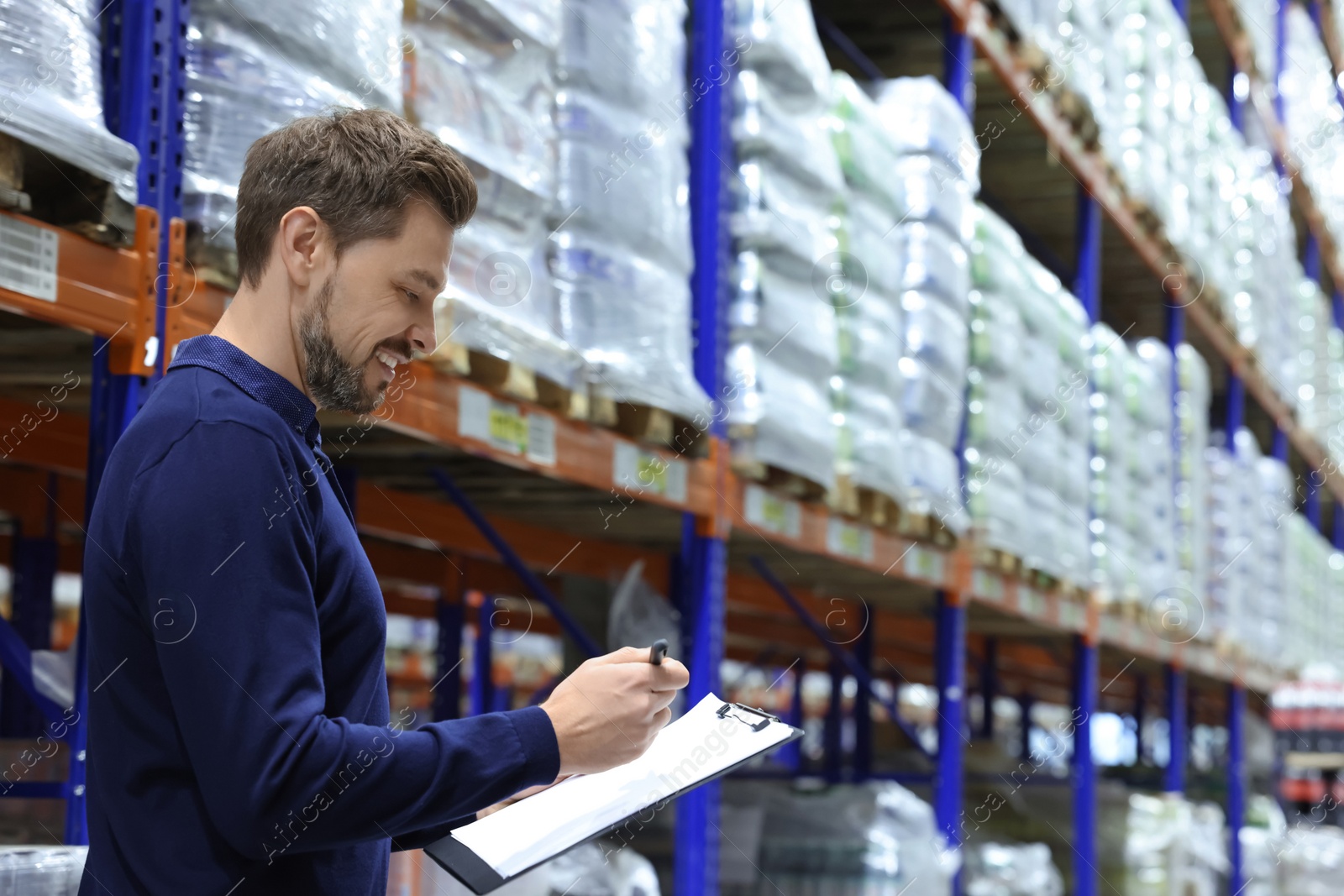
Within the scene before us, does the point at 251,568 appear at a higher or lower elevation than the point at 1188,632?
lower

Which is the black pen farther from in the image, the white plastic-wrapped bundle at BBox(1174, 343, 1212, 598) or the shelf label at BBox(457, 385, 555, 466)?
the white plastic-wrapped bundle at BBox(1174, 343, 1212, 598)

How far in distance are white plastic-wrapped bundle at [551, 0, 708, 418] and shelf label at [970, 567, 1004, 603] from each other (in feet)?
8.94

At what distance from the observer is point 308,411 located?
1504 millimetres

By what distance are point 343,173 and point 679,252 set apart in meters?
2.33

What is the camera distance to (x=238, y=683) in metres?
1.26

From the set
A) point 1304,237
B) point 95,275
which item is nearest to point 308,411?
point 95,275

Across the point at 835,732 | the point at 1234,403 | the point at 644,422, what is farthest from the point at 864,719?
the point at 1234,403

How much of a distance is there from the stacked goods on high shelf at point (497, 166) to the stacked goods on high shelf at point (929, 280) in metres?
2.08

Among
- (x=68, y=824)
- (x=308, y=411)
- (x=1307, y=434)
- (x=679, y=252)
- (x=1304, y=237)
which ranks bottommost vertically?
(x=68, y=824)

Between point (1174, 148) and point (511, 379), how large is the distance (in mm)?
6242

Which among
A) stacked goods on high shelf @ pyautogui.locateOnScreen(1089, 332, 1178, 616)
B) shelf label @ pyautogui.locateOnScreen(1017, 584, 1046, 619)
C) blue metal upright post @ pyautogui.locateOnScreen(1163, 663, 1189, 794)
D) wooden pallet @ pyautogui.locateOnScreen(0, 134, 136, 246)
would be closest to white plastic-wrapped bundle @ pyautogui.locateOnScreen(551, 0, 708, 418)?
wooden pallet @ pyautogui.locateOnScreen(0, 134, 136, 246)

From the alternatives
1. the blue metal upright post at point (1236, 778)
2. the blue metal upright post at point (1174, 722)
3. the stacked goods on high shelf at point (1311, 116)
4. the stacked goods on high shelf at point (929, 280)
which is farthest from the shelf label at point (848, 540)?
the stacked goods on high shelf at point (1311, 116)

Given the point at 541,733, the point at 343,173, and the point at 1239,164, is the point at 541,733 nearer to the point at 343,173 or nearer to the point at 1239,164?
the point at 343,173

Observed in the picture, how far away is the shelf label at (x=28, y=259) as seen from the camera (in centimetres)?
208
